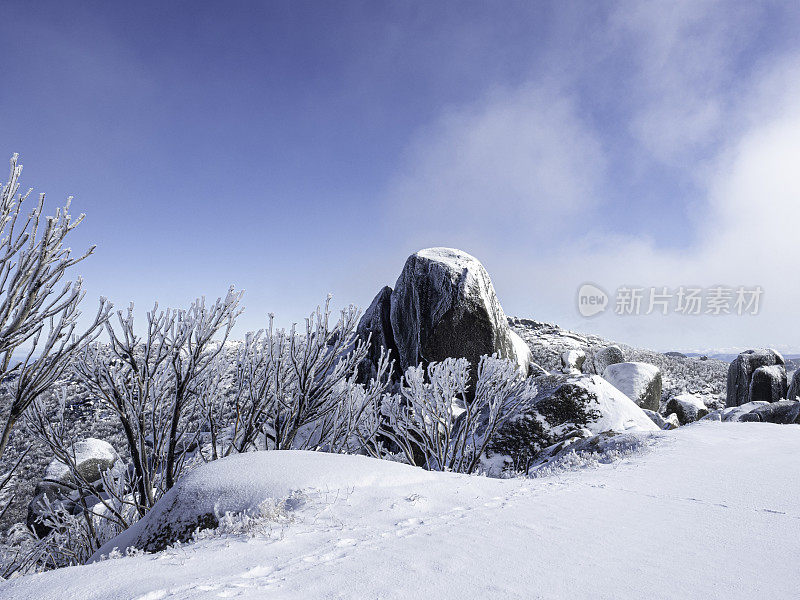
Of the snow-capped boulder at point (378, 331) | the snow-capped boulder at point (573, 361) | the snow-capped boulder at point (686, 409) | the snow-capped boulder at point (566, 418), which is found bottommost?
the snow-capped boulder at point (686, 409)

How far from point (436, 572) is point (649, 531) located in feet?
5.27

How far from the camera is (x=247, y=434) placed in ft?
20.2

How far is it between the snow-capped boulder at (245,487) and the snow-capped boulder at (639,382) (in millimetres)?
16024

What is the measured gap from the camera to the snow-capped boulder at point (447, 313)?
1431 cm

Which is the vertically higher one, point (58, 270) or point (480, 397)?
point (58, 270)

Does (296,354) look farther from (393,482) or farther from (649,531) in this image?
(649,531)

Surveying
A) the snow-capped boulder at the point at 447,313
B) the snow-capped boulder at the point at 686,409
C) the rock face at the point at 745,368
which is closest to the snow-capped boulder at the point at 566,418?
the snow-capped boulder at the point at 447,313

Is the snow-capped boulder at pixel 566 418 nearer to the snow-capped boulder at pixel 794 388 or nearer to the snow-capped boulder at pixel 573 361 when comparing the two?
the snow-capped boulder at pixel 794 388

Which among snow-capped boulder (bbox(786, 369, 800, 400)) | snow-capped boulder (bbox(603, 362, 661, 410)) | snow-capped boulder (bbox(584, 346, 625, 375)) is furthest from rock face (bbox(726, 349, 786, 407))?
snow-capped boulder (bbox(603, 362, 661, 410))

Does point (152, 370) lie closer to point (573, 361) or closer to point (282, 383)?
point (282, 383)

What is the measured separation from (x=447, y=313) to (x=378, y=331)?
11.7 feet

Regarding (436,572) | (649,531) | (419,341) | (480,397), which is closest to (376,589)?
(436,572)

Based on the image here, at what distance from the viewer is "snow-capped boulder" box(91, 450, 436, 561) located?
3.11 m

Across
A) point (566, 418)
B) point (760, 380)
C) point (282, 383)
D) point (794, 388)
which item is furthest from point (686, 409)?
point (282, 383)
